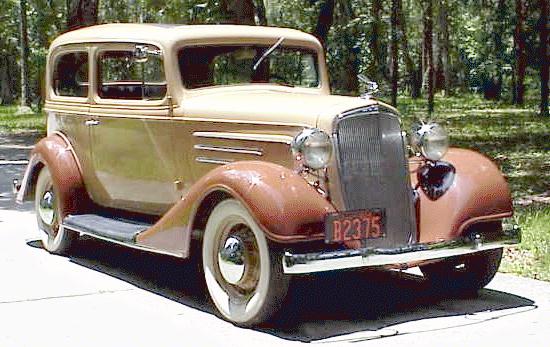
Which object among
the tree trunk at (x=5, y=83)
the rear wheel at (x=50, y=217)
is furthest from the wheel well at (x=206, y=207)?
the tree trunk at (x=5, y=83)

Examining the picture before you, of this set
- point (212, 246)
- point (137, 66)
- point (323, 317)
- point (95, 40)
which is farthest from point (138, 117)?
point (323, 317)

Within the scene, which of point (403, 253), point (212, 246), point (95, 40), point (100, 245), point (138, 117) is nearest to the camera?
point (403, 253)

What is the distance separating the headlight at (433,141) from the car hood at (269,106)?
53 cm

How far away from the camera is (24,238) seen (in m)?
9.26

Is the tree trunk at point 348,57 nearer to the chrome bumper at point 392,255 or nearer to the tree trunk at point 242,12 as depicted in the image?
the tree trunk at point 242,12

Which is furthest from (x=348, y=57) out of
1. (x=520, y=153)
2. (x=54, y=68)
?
(x=54, y=68)

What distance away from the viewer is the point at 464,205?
6.30 meters

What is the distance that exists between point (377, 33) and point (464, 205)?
76.2ft

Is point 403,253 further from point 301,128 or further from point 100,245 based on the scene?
point 100,245

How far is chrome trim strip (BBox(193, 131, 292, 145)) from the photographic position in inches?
243

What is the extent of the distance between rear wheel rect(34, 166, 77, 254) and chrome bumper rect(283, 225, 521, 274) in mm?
3241

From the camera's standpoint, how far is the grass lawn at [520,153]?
7.86 m

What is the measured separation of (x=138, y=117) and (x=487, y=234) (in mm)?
2785

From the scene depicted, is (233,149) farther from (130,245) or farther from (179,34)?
(179,34)
